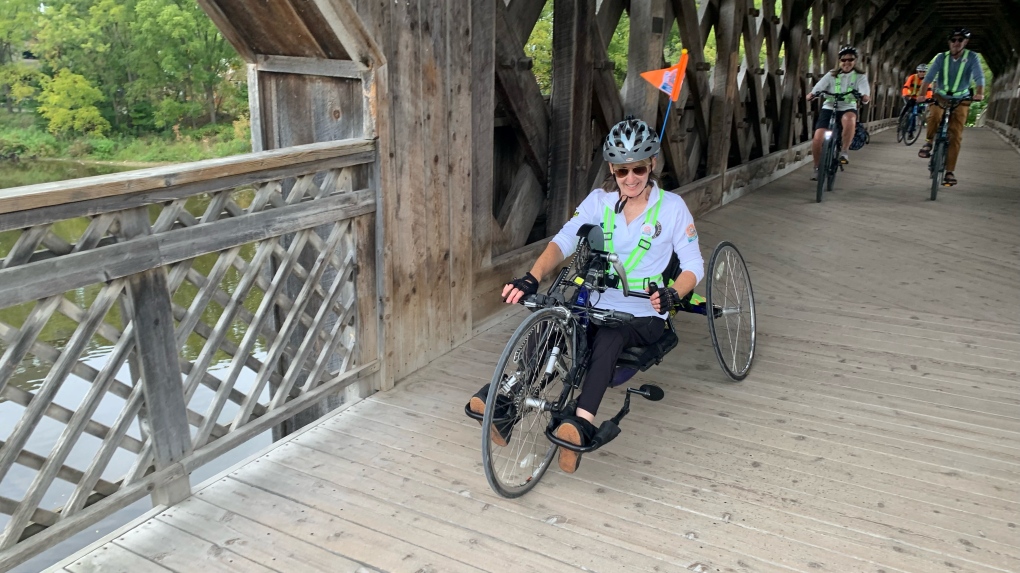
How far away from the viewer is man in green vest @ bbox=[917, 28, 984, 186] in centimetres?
809

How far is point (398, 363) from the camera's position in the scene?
3783mm

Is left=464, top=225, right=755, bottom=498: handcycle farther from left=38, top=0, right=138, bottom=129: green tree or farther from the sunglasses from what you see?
left=38, top=0, right=138, bottom=129: green tree

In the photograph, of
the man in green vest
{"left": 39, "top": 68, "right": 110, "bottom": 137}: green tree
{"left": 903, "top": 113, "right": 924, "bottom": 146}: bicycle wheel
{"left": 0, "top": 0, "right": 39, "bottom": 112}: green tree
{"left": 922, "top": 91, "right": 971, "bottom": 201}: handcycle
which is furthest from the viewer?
{"left": 0, "top": 0, "right": 39, "bottom": 112}: green tree

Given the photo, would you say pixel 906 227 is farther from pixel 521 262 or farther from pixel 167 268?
pixel 167 268

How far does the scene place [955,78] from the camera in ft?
27.0

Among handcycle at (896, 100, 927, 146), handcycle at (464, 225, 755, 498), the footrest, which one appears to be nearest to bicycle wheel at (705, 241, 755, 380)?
handcycle at (464, 225, 755, 498)

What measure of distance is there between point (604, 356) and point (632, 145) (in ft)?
2.60

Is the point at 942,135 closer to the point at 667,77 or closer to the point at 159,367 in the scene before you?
A: the point at 667,77

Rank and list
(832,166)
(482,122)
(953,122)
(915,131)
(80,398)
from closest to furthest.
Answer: (482,122), (953,122), (832,166), (80,398), (915,131)

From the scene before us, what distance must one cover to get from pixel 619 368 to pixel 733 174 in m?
6.58

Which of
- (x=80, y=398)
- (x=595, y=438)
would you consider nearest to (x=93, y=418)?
(x=80, y=398)

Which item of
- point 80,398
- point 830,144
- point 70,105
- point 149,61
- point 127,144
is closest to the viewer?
point 830,144

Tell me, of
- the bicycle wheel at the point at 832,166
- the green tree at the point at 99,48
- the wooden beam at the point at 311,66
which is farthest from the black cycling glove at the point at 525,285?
the green tree at the point at 99,48

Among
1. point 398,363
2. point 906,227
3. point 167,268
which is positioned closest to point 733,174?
point 906,227
